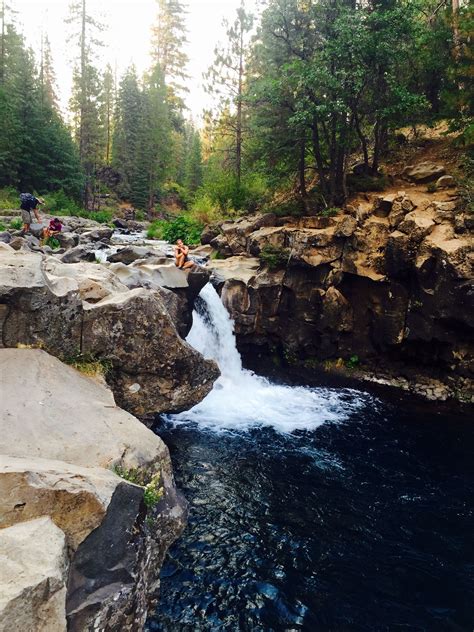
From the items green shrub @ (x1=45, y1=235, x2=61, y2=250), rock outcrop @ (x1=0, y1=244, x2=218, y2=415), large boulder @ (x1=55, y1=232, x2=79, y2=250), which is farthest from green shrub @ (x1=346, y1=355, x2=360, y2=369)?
green shrub @ (x1=45, y1=235, x2=61, y2=250)

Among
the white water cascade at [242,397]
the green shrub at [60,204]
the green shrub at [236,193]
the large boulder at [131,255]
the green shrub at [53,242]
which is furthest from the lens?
the green shrub at [60,204]

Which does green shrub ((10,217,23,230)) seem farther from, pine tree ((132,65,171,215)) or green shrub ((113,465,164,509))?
pine tree ((132,65,171,215))

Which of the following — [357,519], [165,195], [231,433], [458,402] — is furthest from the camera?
[165,195]

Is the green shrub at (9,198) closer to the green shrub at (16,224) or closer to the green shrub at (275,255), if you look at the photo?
the green shrub at (16,224)

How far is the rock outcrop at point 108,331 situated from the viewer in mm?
7504

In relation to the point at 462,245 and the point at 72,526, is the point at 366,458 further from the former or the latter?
the point at 72,526

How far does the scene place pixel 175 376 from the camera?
9.08m

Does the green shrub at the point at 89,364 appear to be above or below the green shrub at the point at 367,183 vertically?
below

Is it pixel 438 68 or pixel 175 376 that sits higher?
pixel 438 68

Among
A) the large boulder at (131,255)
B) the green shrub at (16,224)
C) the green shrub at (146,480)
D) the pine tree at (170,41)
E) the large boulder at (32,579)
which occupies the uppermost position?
the pine tree at (170,41)

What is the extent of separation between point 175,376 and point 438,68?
19.3m

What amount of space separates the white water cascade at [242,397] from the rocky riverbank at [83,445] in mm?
3409

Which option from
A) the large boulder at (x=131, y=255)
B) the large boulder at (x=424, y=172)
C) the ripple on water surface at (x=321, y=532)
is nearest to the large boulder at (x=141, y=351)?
the ripple on water surface at (x=321, y=532)

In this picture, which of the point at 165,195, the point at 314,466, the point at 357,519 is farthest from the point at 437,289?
the point at 165,195
